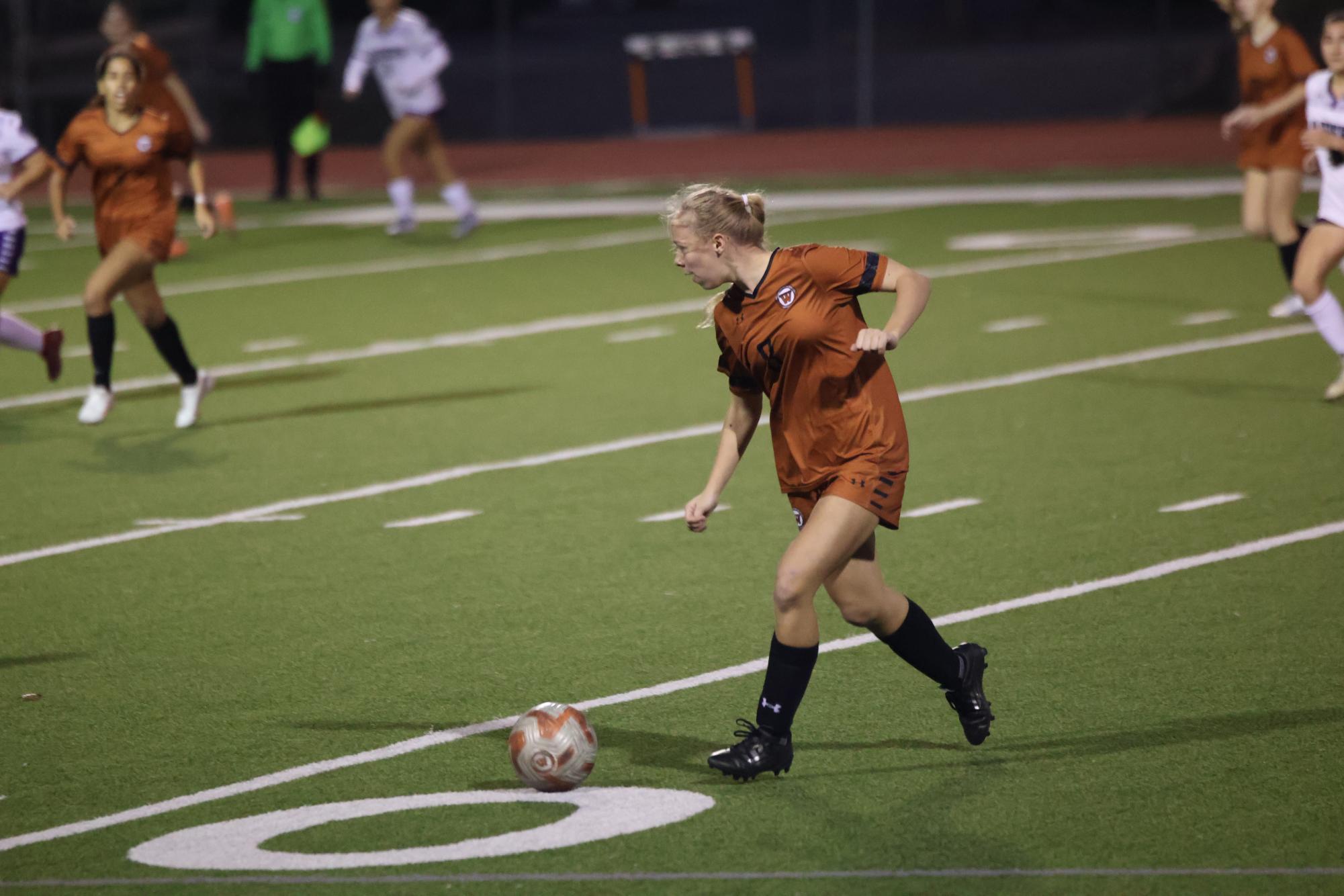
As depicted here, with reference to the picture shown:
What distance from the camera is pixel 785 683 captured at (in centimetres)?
557

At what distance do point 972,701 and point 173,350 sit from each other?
21.9ft

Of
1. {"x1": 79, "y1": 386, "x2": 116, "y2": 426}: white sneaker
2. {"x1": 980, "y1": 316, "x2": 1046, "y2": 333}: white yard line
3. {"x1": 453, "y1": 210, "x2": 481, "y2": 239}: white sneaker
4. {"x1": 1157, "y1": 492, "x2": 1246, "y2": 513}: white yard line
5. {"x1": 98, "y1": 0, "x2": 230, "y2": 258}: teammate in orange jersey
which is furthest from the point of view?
Result: {"x1": 453, "y1": 210, "x2": 481, "y2": 239}: white sneaker

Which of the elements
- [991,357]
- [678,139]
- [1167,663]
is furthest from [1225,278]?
[678,139]

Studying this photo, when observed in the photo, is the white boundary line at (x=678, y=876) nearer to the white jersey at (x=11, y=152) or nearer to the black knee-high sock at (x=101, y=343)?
the black knee-high sock at (x=101, y=343)

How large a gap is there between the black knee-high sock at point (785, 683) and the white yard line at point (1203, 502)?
3.63m

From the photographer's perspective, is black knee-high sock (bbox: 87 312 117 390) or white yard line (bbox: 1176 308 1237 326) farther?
white yard line (bbox: 1176 308 1237 326)

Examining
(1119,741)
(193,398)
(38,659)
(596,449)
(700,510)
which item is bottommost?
(596,449)

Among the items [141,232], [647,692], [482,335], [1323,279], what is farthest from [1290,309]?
[647,692]

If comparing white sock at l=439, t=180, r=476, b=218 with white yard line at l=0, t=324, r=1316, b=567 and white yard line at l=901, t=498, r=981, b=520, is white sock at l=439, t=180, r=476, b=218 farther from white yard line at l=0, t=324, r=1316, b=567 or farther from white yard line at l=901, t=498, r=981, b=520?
white yard line at l=901, t=498, r=981, b=520

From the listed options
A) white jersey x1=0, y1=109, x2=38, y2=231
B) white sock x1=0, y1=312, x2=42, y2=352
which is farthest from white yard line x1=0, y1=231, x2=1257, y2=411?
white jersey x1=0, y1=109, x2=38, y2=231

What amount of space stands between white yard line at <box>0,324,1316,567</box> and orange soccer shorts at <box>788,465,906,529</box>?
4.24 m

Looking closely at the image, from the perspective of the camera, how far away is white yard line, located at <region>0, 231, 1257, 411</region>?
12.8m

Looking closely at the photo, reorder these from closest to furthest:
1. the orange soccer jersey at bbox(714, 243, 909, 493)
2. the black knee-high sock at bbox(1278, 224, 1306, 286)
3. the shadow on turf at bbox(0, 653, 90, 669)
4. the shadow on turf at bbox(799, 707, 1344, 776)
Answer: the orange soccer jersey at bbox(714, 243, 909, 493) < the shadow on turf at bbox(799, 707, 1344, 776) < the shadow on turf at bbox(0, 653, 90, 669) < the black knee-high sock at bbox(1278, 224, 1306, 286)

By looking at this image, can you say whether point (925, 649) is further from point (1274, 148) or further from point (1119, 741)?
point (1274, 148)
